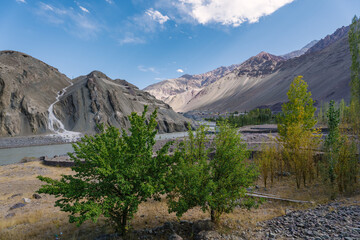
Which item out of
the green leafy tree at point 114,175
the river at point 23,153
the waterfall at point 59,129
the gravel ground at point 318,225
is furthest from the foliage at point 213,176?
the waterfall at point 59,129

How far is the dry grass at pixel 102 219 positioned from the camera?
8.87m

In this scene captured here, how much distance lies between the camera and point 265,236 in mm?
7738

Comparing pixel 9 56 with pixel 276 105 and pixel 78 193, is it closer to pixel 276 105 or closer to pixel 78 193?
pixel 78 193

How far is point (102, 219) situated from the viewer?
1069cm

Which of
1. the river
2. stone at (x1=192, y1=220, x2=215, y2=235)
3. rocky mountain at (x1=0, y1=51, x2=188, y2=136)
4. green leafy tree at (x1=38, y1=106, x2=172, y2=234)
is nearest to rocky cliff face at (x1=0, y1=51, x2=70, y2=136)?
rocky mountain at (x1=0, y1=51, x2=188, y2=136)

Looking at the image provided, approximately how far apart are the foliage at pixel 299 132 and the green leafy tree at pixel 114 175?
1285cm

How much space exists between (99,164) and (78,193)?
1.28m

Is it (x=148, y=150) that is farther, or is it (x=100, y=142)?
(x=148, y=150)

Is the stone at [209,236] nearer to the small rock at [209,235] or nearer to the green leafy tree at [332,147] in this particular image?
the small rock at [209,235]

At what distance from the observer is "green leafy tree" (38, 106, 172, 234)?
6.66 m

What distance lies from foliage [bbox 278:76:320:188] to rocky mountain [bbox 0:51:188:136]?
5863 centimetres

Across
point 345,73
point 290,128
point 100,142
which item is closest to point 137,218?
point 100,142

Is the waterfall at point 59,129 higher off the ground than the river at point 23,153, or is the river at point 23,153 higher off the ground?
the waterfall at point 59,129

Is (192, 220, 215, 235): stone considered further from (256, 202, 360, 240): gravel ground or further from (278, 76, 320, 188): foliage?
(278, 76, 320, 188): foliage
